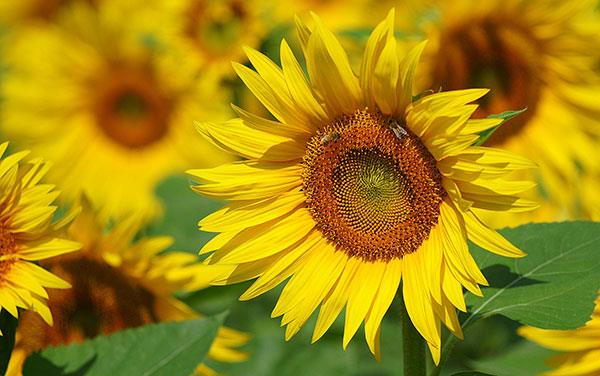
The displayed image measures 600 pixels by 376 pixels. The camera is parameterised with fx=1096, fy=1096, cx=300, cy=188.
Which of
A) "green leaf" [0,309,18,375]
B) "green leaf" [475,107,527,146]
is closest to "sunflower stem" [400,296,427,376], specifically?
"green leaf" [475,107,527,146]

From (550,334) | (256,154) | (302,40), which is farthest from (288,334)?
(550,334)

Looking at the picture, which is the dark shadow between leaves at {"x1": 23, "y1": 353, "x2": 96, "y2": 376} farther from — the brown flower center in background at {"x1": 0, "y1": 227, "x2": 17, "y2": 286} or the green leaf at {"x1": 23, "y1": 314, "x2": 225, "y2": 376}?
the brown flower center in background at {"x1": 0, "y1": 227, "x2": 17, "y2": 286}

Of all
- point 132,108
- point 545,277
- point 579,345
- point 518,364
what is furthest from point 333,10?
point 545,277

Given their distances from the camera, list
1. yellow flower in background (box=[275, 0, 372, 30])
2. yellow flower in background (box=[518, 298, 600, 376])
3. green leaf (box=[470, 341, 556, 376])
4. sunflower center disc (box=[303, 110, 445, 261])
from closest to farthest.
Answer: sunflower center disc (box=[303, 110, 445, 261]) < yellow flower in background (box=[518, 298, 600, 376]) < green leaf (box=[470, 341, 556, 376]) < yellow flower in background (box=[275, 0, 372, 30])

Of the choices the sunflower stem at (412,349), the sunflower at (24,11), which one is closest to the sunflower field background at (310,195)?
the sunflower stem at (412,349)

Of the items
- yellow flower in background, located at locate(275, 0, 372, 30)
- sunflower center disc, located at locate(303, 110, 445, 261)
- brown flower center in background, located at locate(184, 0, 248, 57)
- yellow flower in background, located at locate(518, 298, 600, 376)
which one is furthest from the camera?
yellow flower in background, located at locate(275, 0, 372, 30)

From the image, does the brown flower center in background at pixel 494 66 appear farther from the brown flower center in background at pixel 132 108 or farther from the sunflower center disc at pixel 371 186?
the brown flower center in background at pixel 132 108

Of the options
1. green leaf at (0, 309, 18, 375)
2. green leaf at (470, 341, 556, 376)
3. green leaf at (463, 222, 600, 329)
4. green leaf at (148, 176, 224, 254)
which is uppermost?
green leaf at (0, 309, 18, 375)

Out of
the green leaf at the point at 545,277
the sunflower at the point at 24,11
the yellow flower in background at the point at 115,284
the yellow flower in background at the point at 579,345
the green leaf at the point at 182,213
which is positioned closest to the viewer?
the green leaf at the point at 545,277
